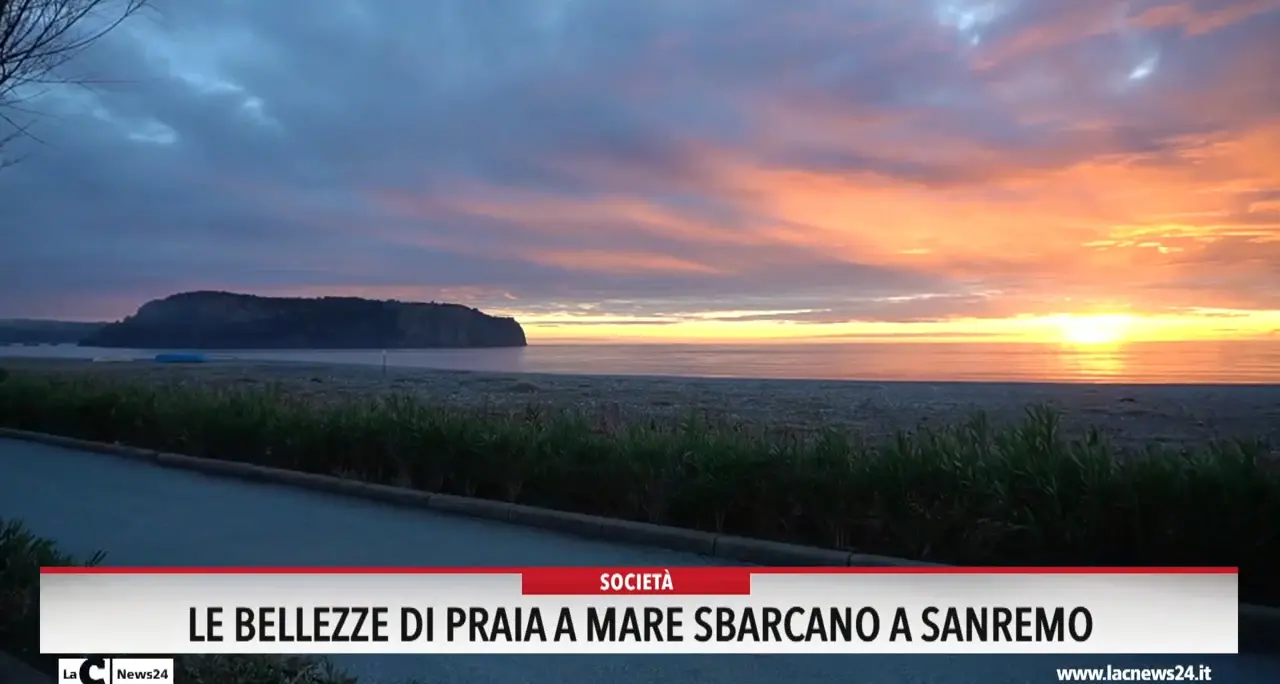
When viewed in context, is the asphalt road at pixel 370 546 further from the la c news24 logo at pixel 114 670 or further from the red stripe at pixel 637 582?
the la c news24 logo at pixel 114 670

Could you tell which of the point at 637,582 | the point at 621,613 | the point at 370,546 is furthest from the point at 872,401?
the point at 621,613

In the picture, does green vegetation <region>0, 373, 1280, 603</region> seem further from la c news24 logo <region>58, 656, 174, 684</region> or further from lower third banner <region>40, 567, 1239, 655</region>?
la c news24 logo <region>58, 656, 174, 684</region>

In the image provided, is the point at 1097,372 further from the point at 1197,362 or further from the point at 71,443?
the point at 71,443

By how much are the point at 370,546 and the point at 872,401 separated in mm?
15893

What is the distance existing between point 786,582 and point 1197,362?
46534 mm

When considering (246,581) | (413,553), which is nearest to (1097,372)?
(413,553)

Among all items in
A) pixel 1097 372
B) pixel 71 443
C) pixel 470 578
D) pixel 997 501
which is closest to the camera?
pixel 470 578

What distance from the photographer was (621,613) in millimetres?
3613

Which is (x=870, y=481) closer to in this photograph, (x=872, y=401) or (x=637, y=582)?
(x=637, y=582)

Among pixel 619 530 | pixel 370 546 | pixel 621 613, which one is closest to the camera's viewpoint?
pixel 621 613

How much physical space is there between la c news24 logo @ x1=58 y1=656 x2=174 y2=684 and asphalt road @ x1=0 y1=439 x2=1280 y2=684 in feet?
3.39

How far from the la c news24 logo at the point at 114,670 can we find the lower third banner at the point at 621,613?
0.38 ft

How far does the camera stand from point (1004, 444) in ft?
21.4

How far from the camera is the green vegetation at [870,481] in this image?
16.9ft
